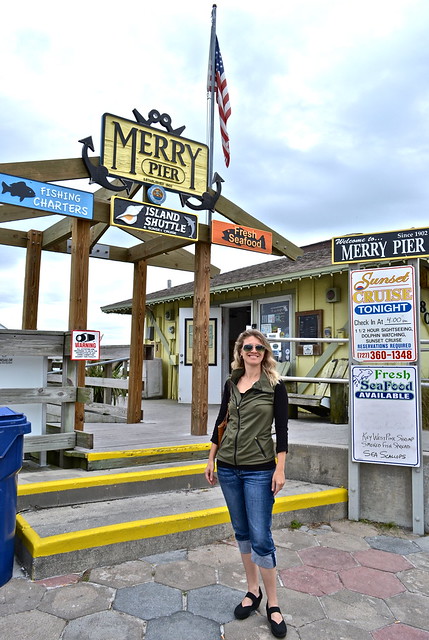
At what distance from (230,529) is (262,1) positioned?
6.40m

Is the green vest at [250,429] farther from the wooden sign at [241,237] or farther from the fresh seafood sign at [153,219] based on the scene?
the wooden sign at [241,237]

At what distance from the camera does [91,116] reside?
527 cm

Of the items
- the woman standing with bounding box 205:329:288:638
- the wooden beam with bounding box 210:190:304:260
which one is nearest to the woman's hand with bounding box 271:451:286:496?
the woman standing with bounding box 205:329:288:638

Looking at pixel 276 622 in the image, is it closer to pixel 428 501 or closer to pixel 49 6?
pixel 428 501

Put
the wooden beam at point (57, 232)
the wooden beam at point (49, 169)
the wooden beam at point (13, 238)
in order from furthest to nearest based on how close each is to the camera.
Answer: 1. the wooden beam at point (13, 238)
2. the wooden beam at point (57, 232)
3. the wooden beam at point (49, 169)

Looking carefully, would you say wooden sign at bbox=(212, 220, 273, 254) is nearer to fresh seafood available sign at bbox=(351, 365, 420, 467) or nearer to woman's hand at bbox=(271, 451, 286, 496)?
fresh seafood available sign at bbox=(351, 365, 420, 467)

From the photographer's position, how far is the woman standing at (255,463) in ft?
8.30

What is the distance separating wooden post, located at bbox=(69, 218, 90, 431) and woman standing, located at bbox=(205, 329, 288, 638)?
106 inches

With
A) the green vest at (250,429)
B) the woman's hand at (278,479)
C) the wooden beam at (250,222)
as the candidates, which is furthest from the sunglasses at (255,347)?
the wooden beam at (250,222)

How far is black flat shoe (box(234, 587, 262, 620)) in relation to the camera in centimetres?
256

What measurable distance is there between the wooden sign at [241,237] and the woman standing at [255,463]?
3347 mm

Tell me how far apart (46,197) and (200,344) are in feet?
8.54

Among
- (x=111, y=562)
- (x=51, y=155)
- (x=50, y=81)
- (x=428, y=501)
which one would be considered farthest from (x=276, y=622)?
(x=50, y=81)

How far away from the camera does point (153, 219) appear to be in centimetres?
536
